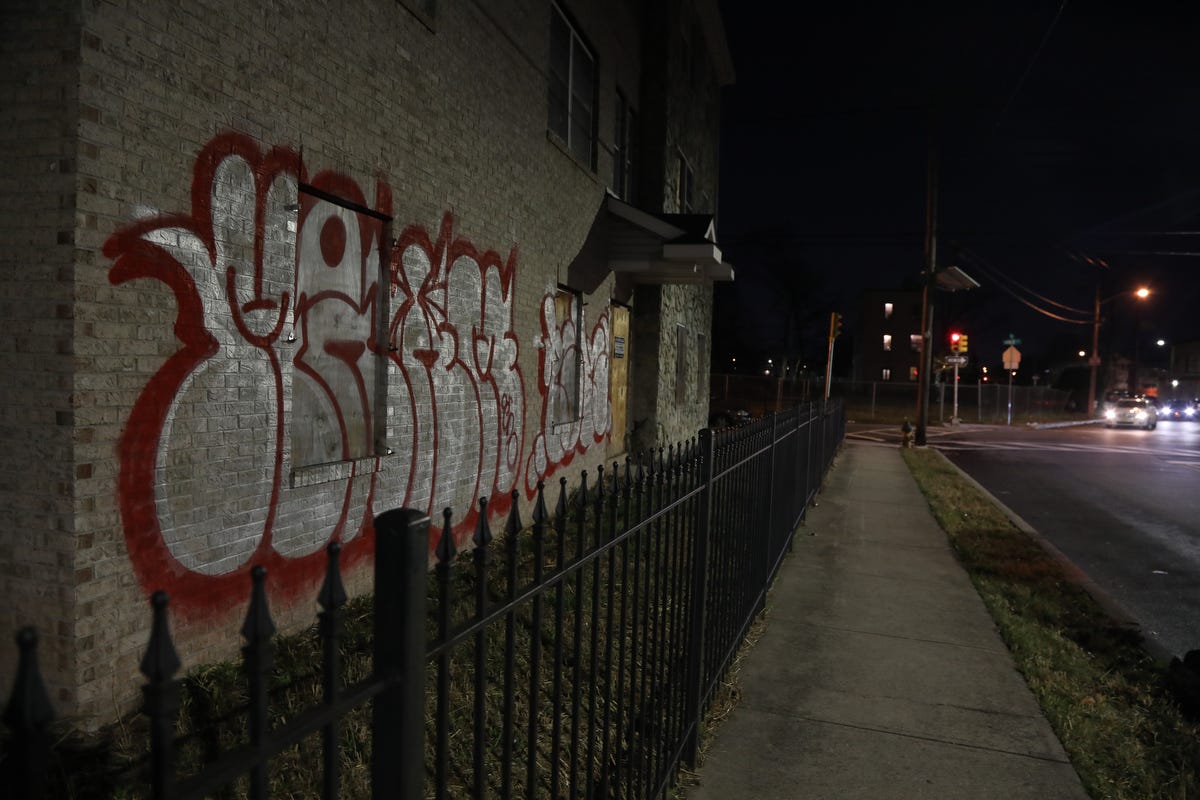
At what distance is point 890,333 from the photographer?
73.2 meters

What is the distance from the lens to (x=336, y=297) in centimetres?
518

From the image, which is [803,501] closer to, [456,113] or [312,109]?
[456,113]

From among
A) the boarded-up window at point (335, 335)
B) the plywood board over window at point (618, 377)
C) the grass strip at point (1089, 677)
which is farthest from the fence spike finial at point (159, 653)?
the plywood board over window at point (618, 377)

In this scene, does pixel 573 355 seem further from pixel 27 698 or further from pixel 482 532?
pixel 27 698

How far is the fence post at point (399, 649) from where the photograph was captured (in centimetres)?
146

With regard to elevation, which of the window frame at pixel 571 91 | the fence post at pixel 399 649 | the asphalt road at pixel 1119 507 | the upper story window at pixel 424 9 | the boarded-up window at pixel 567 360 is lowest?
the asphalt road at pixel 1119 507

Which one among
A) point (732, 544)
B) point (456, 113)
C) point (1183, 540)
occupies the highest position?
point (456, 113)

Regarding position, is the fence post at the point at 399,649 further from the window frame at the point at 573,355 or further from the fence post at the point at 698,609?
the window frame at the point at 573,355

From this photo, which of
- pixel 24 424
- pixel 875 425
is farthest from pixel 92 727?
pixel 875 425

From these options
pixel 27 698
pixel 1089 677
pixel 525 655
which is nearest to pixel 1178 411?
pixel 1089 677

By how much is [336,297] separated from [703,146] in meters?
13.1

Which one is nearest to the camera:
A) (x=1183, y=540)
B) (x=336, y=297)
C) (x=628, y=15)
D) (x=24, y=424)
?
(x=24, y=424)

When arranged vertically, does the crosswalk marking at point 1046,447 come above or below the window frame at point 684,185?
below

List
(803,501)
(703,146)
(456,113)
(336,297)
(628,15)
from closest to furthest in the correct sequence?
(336,297) → (456,113) → (803,501) → (628,15) → (703,146)
